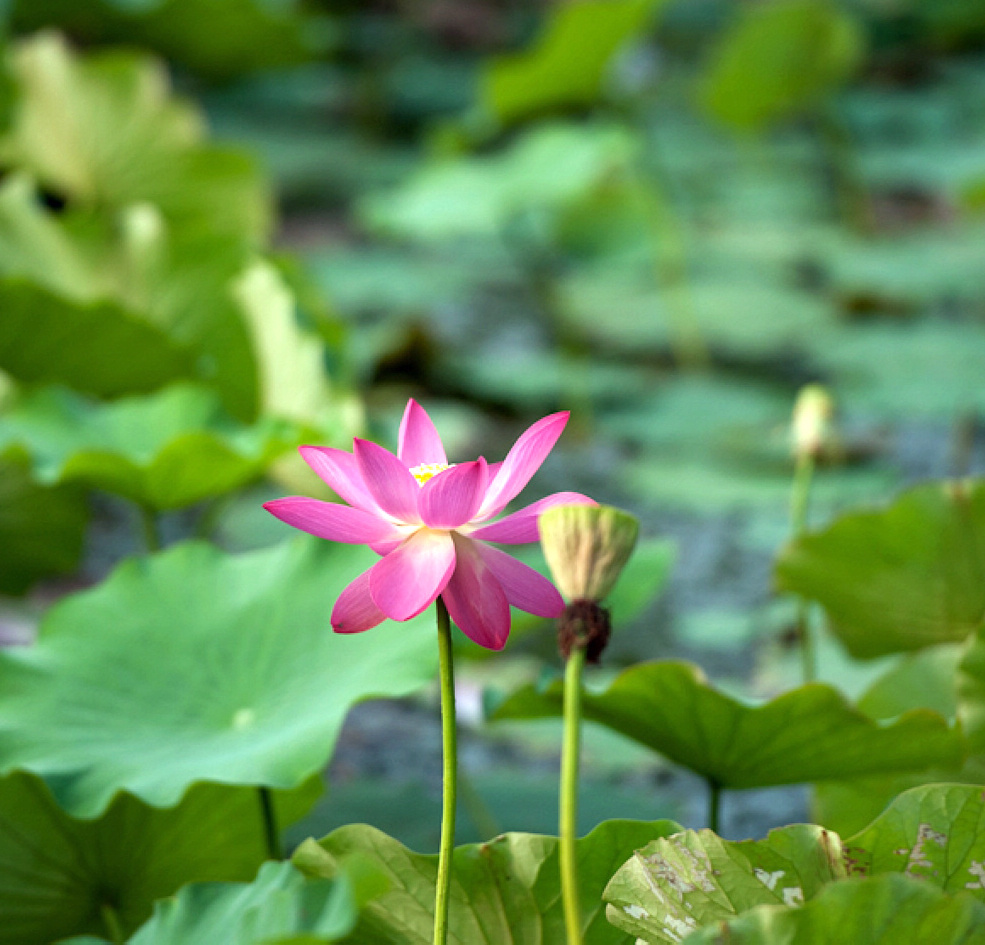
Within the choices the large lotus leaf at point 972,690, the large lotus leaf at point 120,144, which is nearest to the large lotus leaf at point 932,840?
the large lotus leaf at point 972,690

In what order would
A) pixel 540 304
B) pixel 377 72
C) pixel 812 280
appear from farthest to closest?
pixel 377 72 < pixel 812 280 < pixel 540 304

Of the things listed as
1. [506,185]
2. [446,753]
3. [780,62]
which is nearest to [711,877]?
[446,753]

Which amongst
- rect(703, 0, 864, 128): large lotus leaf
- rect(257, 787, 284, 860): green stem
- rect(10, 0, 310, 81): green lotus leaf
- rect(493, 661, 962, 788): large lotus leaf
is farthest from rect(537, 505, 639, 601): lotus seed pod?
rect(703, 0, 864, 128): large lotus leaf

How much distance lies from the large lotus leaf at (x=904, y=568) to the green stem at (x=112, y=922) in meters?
0.50

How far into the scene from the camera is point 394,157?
3805mm

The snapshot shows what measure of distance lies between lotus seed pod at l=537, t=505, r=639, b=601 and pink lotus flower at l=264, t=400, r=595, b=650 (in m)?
0.04

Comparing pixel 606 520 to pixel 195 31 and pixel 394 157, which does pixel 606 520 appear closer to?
pixel 195 31

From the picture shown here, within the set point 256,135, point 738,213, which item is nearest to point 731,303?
point 738,213

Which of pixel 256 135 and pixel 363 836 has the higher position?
pixel 256 135

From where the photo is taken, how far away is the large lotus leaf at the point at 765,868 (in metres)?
0.42

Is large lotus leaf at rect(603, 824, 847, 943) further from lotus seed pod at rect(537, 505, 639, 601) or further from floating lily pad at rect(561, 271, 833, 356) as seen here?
floating lily pad at rect(561, 271, 833, 356)

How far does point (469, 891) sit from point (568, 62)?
2.16m

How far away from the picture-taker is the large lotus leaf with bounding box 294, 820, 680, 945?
0.46m

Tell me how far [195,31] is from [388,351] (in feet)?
3.37
